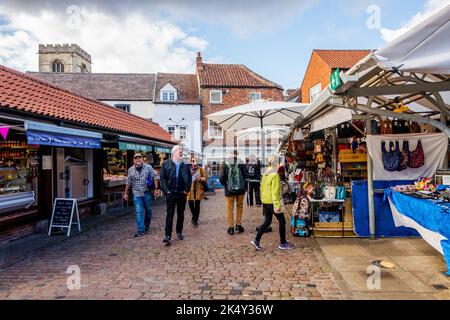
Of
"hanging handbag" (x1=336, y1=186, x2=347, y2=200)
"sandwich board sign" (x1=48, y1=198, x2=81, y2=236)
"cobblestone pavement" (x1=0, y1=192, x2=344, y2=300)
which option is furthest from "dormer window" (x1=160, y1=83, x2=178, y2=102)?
"hanging handbag" (x1=336, y1=186, x2=347, y2=200)

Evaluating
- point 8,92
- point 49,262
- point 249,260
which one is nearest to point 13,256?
point 49,262

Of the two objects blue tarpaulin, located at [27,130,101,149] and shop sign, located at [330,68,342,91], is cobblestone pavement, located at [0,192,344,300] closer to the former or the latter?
blue tarpaulin, located at [27,130,101,149]

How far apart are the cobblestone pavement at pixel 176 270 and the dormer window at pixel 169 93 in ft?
77.7

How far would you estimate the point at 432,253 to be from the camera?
5.22m

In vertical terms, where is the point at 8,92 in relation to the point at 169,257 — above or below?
above

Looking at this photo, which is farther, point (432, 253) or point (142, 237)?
point (142, 237)

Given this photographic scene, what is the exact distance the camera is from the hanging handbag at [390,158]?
611cm

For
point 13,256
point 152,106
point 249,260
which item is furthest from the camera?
point 152,106

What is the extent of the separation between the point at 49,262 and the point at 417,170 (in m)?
6.71

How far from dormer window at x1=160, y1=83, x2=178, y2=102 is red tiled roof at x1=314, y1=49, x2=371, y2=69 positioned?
12742 millimetres

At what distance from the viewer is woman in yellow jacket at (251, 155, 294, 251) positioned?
575 cm
